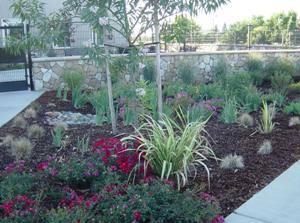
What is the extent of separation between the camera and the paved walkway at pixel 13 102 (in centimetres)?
711

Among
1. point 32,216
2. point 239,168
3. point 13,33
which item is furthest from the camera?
point 13,33

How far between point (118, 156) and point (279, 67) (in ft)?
25.5

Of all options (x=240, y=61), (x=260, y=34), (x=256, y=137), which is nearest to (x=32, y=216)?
(x=256, y=137)

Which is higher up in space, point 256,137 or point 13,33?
point 13,33

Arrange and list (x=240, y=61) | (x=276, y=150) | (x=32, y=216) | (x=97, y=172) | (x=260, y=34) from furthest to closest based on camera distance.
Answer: (x=260, y=34) → (x=240, y=61) → (x=276, y=150) → (x=97, y=172) → (x=32, y=216)

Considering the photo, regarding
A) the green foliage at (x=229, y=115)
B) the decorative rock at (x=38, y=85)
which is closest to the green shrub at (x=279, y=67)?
the green foliage at (x=229, y=115)

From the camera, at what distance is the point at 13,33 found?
9875 mm

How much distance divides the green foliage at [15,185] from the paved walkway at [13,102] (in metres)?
3.16

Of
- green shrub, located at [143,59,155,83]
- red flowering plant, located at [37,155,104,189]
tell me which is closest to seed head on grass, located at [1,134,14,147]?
red flowering plant, located at [37,155,104,189]

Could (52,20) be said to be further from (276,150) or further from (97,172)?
(276,150)

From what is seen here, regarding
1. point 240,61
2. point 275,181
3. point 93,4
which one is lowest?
point 275,181

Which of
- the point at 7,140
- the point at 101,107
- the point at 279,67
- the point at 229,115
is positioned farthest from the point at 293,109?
the point at 7,140

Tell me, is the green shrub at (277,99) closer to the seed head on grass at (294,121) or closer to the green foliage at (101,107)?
the seed head on grass at (294,121)

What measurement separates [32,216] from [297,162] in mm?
2807
